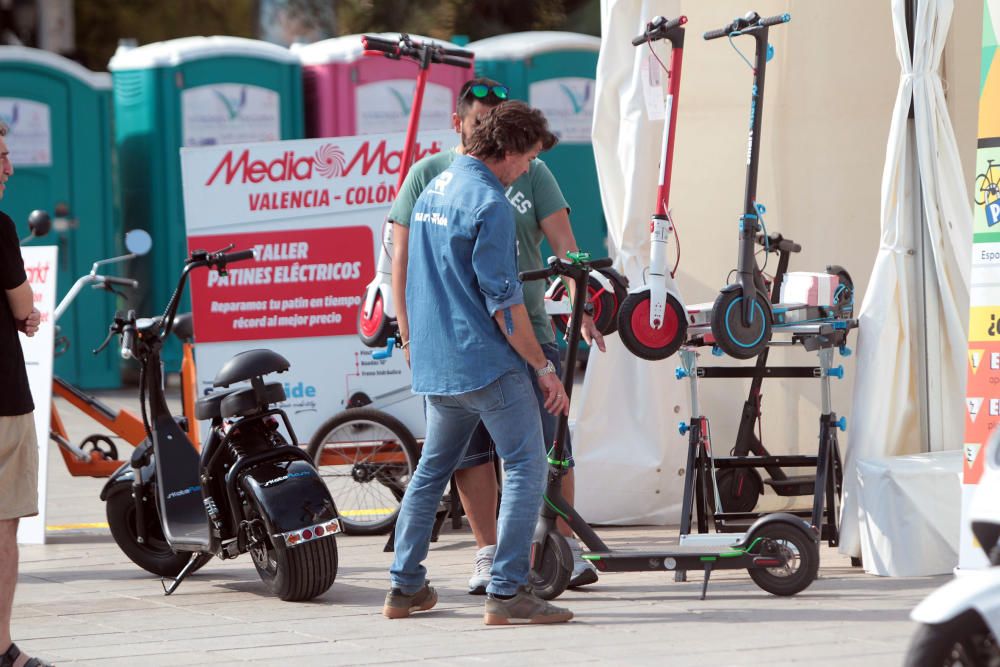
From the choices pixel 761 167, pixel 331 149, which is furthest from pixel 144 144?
pixel 761 167

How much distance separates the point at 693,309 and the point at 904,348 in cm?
84

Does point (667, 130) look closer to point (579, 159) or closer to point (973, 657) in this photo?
point (973, 657)

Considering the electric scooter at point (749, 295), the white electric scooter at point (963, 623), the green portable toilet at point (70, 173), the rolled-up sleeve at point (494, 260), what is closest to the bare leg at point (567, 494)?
the electric scooter at point (749, 295)

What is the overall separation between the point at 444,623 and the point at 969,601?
246 cm

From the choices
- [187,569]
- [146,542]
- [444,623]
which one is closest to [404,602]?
[444,623]

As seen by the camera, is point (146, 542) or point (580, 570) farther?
point (146, 542)

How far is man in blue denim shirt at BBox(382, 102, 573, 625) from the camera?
5.45 m

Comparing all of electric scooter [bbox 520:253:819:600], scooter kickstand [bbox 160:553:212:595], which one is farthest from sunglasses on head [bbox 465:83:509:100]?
scooter kickstand [bbox 160:553:212:595]

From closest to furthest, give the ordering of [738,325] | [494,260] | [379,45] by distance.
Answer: [494,260] < [738,325] < [379,45]

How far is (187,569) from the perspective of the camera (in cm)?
648

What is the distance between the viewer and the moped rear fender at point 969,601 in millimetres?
3576

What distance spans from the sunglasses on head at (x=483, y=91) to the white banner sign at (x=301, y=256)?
1984mm

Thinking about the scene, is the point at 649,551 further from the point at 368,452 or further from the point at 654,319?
the point at 368,452

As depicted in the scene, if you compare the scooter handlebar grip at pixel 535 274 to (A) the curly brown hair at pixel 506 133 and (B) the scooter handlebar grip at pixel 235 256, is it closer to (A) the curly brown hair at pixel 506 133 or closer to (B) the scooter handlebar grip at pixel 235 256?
(A) the curly brown hair at pixel 506 133
